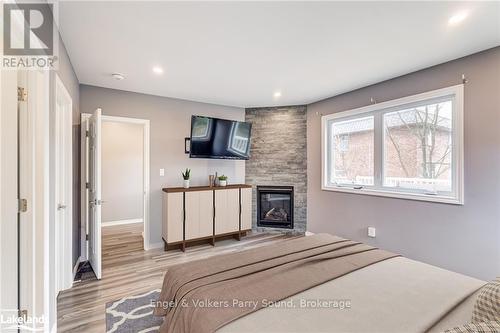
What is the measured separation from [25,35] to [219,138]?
279cm

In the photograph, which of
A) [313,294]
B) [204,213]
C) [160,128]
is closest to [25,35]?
[313,294]

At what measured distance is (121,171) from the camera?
5301 millimetres

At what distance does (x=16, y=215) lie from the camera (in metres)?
1.44

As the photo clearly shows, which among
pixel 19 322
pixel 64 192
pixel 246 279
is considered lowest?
pixel 19 322

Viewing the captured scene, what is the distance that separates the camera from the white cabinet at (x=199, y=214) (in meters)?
3.63

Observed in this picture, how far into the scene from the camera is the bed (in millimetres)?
1051

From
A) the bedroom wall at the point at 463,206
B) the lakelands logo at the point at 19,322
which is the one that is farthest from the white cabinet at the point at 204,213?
the lakelands logo at the point at 19,322

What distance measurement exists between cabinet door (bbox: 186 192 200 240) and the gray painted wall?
1250mm

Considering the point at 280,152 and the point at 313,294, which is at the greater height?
the point at 280,152

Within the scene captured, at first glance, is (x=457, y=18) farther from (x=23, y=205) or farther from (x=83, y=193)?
(x=83, y=193)

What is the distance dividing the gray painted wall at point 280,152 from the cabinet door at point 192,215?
1.25 metres

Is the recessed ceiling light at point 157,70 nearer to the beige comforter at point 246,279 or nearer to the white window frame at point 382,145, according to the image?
the beige comforter at point 246,279

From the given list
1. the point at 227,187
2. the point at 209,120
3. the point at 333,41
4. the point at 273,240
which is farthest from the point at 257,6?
the point at 273,240

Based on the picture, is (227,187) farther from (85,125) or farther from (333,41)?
(333,41)
